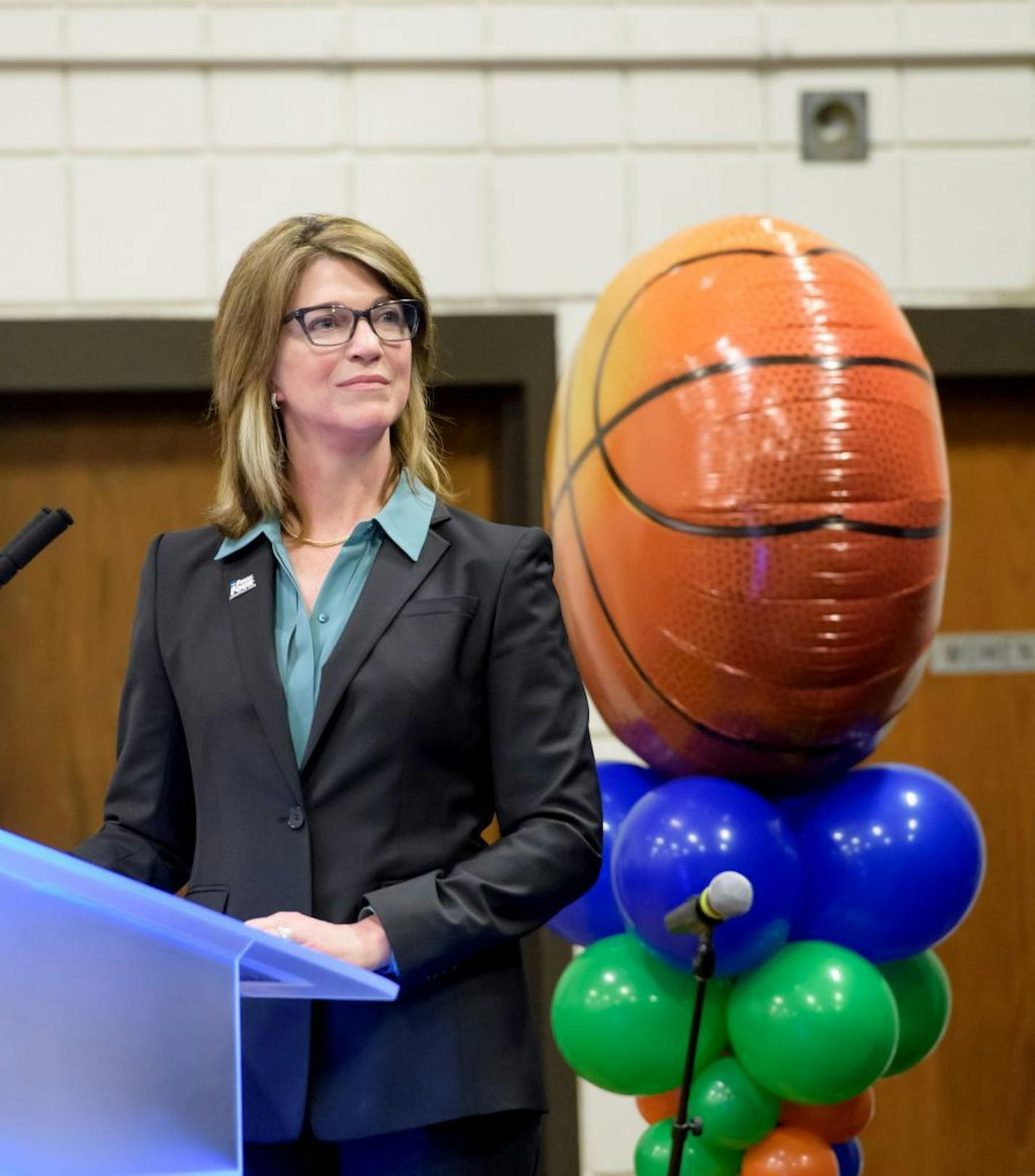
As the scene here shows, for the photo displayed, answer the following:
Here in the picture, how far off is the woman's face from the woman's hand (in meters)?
0.46

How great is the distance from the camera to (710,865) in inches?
87.5

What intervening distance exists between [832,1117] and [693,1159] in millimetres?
190

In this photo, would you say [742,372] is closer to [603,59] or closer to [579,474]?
[579,474]

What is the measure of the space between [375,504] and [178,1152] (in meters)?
0.73

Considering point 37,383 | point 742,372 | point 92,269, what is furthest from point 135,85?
point 742,372

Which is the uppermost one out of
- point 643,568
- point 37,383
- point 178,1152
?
point 37,383

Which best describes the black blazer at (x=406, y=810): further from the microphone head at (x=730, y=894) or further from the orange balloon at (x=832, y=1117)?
the orange balloon at (x=832, y=1117)

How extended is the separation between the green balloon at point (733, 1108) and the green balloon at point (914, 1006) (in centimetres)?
21

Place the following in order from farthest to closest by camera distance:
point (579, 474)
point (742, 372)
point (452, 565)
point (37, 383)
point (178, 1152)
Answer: point (37, 383) → point (579, 474) → point (742, 372) → point (452, 565) → point (178, 1152)

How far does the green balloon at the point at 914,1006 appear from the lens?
2.42 m

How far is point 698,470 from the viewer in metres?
2.25

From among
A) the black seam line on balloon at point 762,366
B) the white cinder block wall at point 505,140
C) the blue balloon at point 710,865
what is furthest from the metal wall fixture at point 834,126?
the blue balloon at point 710,865

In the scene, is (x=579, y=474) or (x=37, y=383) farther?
(x=37, y=383)

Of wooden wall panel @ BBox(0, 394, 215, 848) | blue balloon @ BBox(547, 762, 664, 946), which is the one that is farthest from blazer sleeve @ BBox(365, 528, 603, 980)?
wooden wall panel @ BBox(0, 394, 215, 848)
